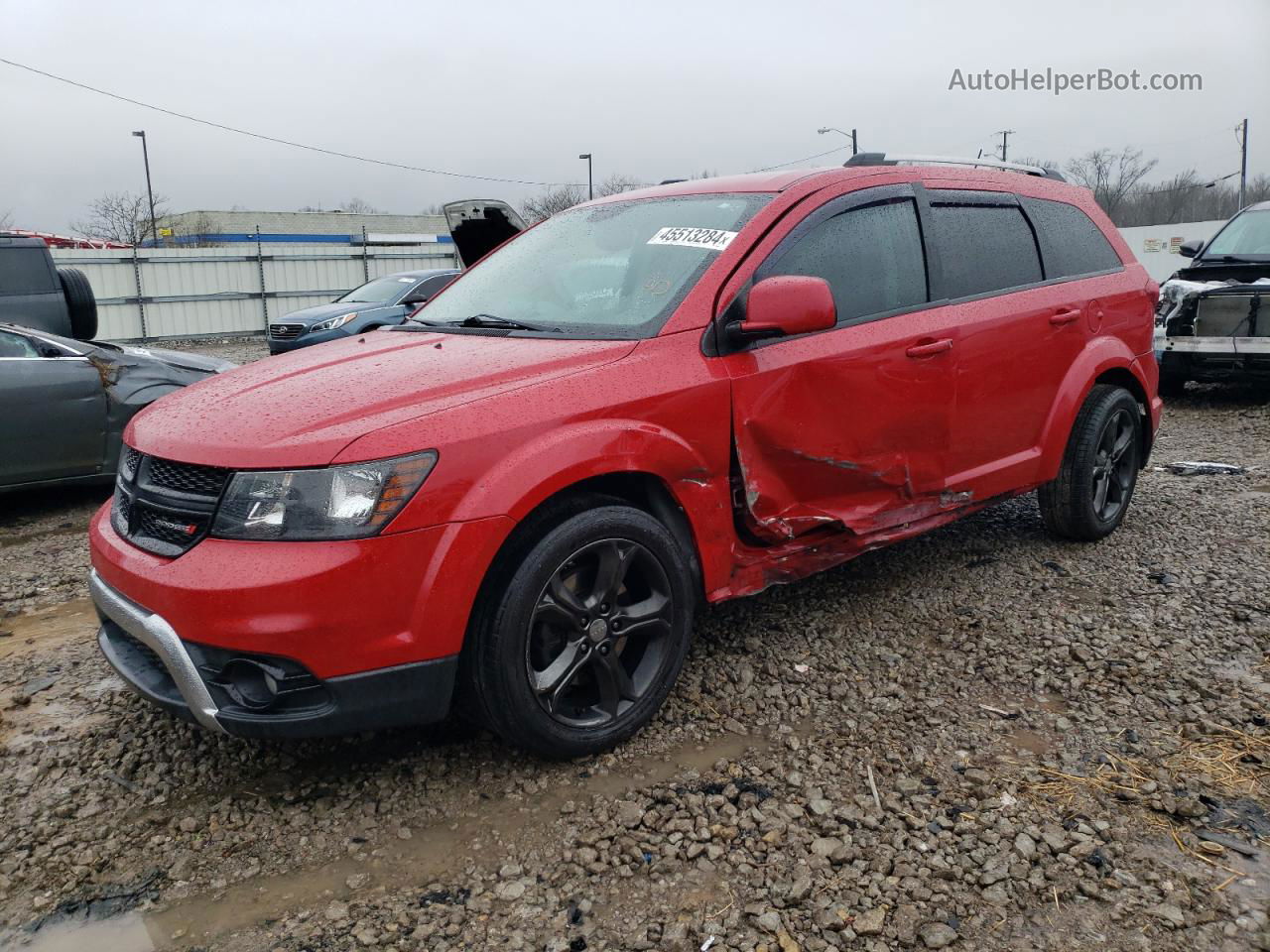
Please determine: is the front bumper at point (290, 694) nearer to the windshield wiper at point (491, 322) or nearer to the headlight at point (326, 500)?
the headlight at point (326, 500)

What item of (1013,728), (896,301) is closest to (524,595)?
(1013,728)

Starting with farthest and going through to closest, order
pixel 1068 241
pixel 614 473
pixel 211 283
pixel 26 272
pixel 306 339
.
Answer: pixel 211 283 < pixel 306 339 < pixel 26 272 < pixel 1068 241 < pixel 614 473

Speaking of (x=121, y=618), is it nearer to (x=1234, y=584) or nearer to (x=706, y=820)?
(x=706, y=820)

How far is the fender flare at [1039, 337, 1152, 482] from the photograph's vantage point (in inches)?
174

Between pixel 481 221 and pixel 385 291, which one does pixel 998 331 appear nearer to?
pixel 481 221

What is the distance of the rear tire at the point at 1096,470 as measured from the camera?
4629 mm

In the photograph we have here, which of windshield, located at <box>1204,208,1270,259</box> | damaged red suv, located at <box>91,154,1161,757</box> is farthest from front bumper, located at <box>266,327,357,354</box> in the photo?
windshield, located at <box>1204,208,1270,259</box>

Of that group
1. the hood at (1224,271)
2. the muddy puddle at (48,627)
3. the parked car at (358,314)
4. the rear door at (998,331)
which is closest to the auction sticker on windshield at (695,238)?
the rear door at (998,331)

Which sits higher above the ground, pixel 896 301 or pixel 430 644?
pixel 896 301

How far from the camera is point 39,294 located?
8633 mm

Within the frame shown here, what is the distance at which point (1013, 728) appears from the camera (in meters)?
3.12

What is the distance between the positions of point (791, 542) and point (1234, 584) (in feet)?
7.36

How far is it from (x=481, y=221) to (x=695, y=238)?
4611 millimetres

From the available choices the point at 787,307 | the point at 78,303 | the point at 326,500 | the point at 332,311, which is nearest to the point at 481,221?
the point at 78,303
